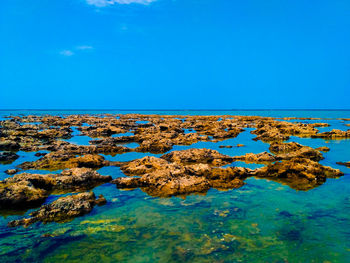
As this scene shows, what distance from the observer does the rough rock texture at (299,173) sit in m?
11.1

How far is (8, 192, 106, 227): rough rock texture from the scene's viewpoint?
6882mm

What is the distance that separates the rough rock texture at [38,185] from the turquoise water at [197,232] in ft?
2.38

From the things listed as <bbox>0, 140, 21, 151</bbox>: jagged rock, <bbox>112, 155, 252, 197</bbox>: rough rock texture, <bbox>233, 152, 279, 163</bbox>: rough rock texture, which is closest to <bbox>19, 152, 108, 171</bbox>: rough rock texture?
<bbox>112, 155, 252, 197</bbox>: rough rock texture

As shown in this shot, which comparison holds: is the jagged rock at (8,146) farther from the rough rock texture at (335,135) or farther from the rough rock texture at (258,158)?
the rough rock texture at (335,135)

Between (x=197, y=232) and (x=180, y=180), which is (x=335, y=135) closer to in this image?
(x=180, y=180)

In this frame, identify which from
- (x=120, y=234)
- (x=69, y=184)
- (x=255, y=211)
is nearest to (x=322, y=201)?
(x=255, y=211)

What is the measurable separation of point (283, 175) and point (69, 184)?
1016 centimetres

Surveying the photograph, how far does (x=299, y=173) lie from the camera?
1175cm

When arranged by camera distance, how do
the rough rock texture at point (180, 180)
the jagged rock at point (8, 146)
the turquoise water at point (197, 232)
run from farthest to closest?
the jagged rock at point (8, 146)
the rough rock texture at point (180, 180)
the turquoise water at point (197, 232)

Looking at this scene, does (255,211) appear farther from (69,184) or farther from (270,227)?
(69,184)

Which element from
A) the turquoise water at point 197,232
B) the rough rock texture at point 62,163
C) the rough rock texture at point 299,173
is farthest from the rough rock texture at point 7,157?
the rough rock texture at point 299,173

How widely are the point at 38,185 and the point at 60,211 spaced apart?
316 cm

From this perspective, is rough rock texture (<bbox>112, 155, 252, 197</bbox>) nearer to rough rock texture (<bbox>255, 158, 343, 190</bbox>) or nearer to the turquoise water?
the turquoise water

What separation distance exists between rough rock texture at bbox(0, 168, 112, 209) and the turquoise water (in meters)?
0.72
